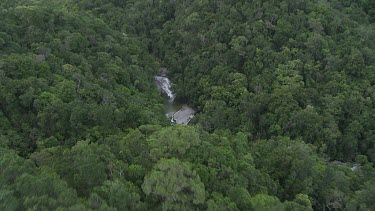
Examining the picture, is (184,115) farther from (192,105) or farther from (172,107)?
(172,107)

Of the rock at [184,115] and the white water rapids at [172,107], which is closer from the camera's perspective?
the rock at [184,115]

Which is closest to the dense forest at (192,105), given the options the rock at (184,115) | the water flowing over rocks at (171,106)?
the rock at (184,115)

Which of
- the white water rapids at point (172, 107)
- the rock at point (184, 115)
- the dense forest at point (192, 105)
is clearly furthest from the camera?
the white water rapids at point (172, 107)

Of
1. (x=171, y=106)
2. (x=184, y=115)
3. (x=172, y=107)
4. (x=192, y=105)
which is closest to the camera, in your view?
(x=184, y=115)

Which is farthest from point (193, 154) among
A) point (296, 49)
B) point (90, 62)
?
point (296, 49)

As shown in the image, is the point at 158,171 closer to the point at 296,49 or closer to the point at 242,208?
the point at 242,208

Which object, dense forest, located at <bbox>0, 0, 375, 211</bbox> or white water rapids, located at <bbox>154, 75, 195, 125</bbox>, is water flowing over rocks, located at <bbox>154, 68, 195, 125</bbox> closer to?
white water rapids, located at <bbox>154, 75, 195, 125</bbox>

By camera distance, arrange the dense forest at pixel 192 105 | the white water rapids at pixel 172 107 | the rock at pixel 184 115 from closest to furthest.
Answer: the dense forest at pixel 192 105 → the rock at pixel 184 115 → the white water rapids at pixel 172 107

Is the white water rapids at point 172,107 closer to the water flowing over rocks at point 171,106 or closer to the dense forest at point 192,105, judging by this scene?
the water flowing over rocks at point 171,106

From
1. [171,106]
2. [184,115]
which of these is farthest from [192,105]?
[171,106]

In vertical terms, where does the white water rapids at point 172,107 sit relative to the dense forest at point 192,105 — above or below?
below
